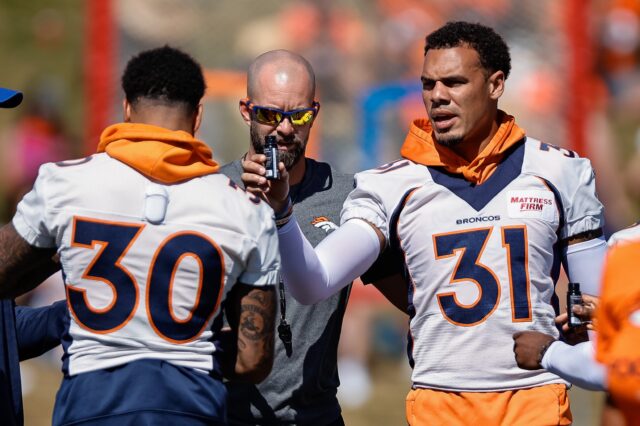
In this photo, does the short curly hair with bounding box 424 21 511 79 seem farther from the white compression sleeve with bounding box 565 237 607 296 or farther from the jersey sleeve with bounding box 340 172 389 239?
the white compression sleeve with bounding box 565 237 607 296

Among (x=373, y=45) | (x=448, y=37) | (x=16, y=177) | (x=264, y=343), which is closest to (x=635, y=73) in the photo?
(x=373, y=45)

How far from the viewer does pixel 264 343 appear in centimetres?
379

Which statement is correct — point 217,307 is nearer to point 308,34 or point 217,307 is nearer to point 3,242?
point 3,242

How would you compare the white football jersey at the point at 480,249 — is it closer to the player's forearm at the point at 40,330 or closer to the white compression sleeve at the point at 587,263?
the white compression sleeve at the point at 587,263

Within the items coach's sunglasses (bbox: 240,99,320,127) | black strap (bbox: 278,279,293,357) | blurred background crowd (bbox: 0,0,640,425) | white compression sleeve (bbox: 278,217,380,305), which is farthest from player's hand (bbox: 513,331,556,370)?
blurred background crowd (bbox: 0,0,640,425)

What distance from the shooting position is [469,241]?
4.23 m

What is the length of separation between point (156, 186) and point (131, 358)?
0.55 metres

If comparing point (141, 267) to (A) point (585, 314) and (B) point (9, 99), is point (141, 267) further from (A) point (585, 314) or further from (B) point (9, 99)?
(A) point (585, 314)

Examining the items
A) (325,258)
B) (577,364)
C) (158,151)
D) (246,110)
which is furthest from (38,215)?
(577,364)

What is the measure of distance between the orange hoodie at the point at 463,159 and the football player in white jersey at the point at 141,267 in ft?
3.17

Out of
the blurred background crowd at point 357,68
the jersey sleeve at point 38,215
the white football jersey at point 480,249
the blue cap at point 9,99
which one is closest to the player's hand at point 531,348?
the white football jersey at point 480,249

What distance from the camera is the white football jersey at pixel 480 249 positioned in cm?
418

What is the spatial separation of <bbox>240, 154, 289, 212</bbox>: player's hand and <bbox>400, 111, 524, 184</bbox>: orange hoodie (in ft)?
2.26

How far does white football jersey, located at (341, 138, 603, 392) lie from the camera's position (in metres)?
4.18
